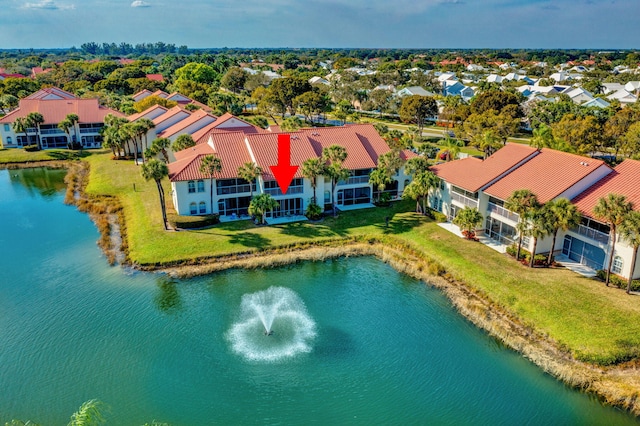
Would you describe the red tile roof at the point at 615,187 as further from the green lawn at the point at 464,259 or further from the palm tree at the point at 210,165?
the palm tree at the point at 210,165

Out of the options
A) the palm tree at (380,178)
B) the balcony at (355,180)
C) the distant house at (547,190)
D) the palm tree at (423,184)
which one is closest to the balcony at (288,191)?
the balcony at (355,180)

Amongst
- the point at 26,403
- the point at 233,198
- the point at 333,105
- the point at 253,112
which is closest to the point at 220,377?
the point at 26,403

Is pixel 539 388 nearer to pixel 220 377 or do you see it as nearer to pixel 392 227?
pixel 220 377

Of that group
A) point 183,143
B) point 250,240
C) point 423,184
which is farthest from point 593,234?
point 183,143

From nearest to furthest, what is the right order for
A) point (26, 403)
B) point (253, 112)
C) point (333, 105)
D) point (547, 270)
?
point (26, 403) < point (547, 270) < point (253, 112) < point (333, 105)

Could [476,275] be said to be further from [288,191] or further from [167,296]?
[167,296]

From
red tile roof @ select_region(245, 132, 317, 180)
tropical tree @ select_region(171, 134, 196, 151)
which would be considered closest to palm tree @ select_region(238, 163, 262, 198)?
red tile roof @ select_region(245, 132, 317, 180)

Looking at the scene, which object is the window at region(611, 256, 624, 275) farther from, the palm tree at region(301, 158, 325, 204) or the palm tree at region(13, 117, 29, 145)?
the palm tree at region(13, 117, 29, 145)
